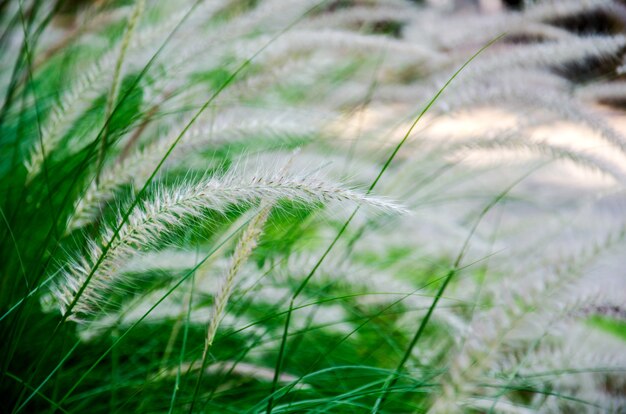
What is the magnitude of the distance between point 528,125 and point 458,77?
7.8 inches

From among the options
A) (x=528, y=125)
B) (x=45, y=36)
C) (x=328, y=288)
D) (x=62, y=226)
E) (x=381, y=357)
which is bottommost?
(x=381, y=357)

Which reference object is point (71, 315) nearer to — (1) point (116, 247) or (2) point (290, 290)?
(1) point (116, 247)

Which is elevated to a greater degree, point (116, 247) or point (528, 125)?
point (116, 247)

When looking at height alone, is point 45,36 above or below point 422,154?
above

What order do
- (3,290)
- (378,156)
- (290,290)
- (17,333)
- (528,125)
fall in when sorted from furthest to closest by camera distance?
(378,156) < (528,125) < (290,290) < (3,290) < (17,333)

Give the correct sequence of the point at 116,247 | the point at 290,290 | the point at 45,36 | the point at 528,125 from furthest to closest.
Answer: the point at 45,36 < the point at 528,125 < the point at 290,290 < the point at 116,247

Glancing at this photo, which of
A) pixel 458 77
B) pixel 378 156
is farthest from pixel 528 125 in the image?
pixel 378 156

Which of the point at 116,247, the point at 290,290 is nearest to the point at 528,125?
the point at 290,290

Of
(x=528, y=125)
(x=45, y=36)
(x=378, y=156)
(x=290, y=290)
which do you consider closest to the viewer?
(x=290, y=290)

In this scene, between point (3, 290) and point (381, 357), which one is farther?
point (381, 357)

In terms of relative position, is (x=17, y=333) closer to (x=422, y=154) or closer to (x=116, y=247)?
(x=116, y=247)

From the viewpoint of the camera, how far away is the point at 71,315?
571mm

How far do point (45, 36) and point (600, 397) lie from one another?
1701 millimetres

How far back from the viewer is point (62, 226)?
888 mm
